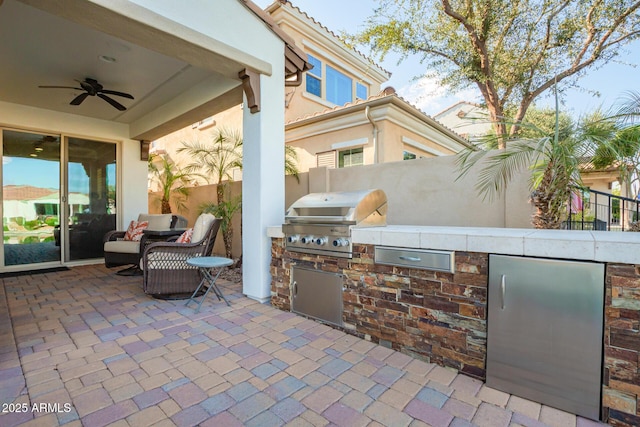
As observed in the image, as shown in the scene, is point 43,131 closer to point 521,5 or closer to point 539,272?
point 539,272

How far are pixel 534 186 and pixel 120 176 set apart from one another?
834 cm

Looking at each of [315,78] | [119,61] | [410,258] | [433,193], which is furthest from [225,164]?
[410,258]

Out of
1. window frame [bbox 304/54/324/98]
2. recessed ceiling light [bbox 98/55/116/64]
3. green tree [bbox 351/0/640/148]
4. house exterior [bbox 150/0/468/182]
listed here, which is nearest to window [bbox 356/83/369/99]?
house exterior [bbox 150/0/468/182]

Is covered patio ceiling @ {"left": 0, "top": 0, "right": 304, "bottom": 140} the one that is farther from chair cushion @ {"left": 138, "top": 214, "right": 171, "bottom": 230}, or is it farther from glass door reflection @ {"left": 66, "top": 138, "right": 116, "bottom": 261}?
chair cushion @ {"left": 138, "top": 214, "right": 171, "bottom": 230}

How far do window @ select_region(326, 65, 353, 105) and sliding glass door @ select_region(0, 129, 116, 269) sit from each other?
6373 mm

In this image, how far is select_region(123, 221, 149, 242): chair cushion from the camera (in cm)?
611

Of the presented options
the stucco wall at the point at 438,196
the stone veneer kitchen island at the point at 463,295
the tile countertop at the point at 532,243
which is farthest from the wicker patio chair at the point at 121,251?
the tile countertop at the point at 532,243

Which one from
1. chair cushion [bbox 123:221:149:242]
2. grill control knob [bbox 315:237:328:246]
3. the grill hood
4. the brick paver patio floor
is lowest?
the brick paver patio floor

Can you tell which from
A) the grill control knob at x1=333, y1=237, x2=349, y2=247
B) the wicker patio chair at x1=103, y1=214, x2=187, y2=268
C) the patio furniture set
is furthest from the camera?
the wicker patio chair at x1=103, y1=214, x2=187, y2=268

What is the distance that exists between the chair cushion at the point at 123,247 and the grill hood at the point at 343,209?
11.2ft

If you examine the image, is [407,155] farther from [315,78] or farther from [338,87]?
[338,87]

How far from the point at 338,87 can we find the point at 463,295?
9378 mm

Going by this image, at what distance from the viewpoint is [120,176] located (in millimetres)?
7547

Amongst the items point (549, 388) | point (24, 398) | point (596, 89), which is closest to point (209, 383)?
point (24, 398)
